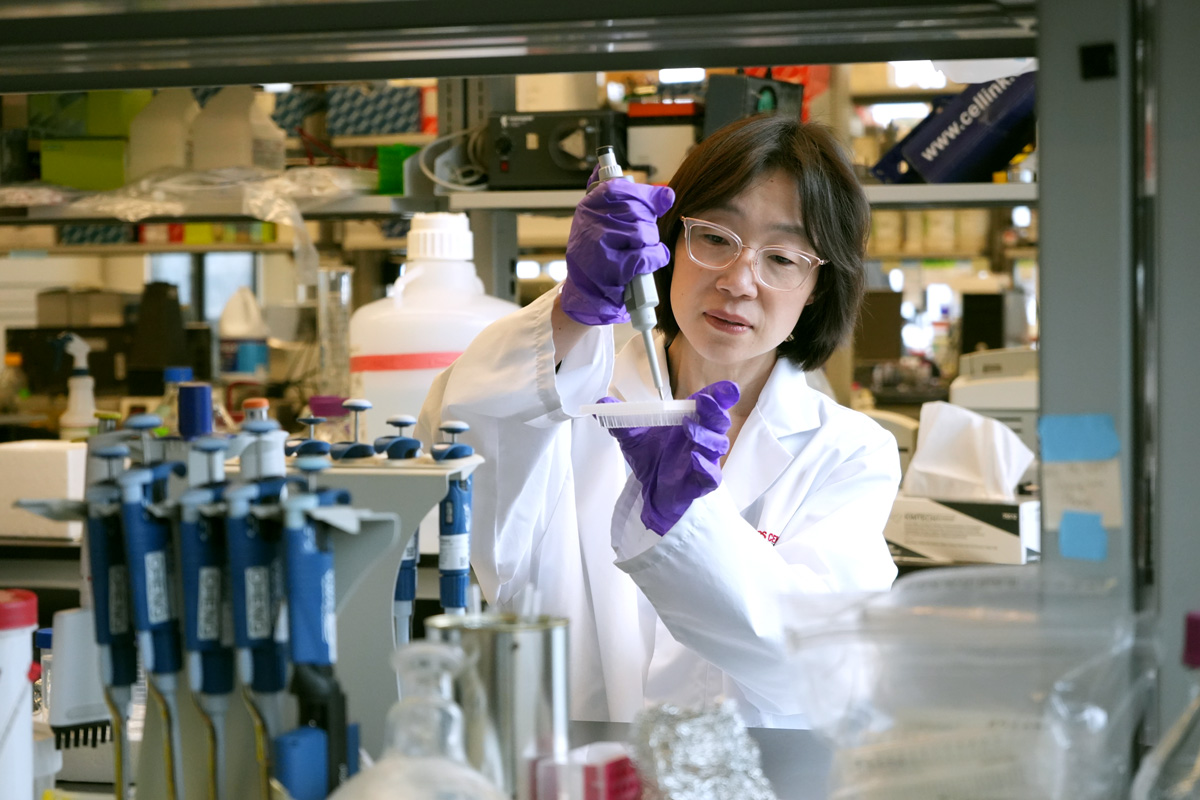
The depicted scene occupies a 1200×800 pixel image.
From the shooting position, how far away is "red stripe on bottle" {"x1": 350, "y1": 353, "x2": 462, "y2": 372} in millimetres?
2357


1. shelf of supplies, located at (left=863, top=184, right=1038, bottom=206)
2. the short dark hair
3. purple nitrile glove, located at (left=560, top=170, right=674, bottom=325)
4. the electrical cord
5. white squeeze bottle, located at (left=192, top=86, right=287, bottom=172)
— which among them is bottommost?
purple nitrile glove, located at (left=560, top=170, right=674, bottom=325)

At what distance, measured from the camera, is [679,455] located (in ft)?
3.62

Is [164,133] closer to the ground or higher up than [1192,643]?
higher up

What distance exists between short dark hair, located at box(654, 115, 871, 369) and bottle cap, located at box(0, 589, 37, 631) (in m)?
0.99

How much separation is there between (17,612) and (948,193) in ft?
7.42

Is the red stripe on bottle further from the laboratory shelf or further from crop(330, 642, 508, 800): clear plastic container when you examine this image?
the laboratory shelf

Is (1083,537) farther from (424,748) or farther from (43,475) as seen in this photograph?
(43,475)

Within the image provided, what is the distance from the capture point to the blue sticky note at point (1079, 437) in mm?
791

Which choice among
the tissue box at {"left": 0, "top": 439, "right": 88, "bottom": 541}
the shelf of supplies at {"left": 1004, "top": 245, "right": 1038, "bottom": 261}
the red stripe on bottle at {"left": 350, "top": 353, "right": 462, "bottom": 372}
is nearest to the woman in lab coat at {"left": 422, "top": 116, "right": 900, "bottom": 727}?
the red stripe on bottle at {"left": 350, "top": 353, "right": 462, "bottom": 372}

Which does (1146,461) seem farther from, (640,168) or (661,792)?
(640,168)

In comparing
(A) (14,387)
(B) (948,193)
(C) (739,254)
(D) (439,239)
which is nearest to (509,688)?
(C) (739,254)

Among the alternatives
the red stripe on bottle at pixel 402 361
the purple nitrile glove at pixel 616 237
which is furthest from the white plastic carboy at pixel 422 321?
the purple nitrile glove at pixel 616 237

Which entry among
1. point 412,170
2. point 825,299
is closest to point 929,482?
point 825,299

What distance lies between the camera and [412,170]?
2684mm
